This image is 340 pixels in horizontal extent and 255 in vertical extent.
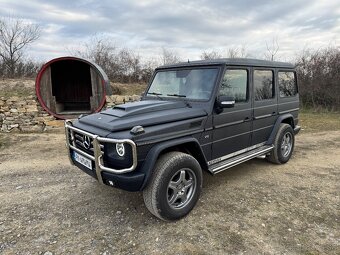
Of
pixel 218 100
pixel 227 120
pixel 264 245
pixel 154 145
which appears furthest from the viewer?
pixel 227 120

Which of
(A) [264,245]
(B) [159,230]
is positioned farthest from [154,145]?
(A) [264,245]

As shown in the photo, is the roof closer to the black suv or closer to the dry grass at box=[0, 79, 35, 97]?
the black suv

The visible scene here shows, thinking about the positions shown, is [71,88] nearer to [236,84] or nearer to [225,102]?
[236,84]

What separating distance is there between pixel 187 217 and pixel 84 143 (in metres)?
1.57

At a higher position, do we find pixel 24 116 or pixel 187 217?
pixel 24 116

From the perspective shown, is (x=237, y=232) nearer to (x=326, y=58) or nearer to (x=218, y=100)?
(x=218, y=100)

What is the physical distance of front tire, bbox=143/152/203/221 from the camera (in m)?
3.03

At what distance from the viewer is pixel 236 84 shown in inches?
162

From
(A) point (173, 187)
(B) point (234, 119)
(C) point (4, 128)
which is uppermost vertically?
(B) point (234, 119)

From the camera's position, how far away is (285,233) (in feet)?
10.0

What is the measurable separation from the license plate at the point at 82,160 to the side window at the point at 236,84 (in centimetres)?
195

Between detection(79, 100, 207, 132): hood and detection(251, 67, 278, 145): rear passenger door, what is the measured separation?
1354mm

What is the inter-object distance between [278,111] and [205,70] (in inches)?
77.4

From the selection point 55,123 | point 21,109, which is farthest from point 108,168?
point 21,109
